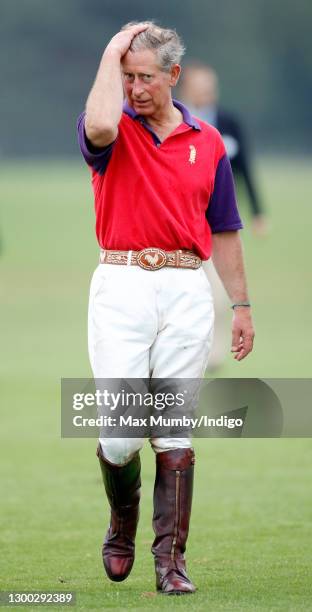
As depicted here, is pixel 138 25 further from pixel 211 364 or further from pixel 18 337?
pixel 18 337

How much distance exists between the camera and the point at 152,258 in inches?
244

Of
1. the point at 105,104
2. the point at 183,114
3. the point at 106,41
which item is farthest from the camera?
the point at 106,41

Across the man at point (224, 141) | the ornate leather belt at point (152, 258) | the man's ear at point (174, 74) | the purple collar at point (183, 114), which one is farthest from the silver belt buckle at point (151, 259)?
the man at point (224, 141)

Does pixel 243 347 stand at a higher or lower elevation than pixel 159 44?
lower

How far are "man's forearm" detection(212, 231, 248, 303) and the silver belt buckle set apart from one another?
1.45 ft

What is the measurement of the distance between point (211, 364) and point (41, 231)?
2328 centimetres

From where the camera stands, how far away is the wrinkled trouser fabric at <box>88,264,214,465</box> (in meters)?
6.16

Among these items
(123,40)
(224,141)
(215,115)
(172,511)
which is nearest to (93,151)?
(123,40)

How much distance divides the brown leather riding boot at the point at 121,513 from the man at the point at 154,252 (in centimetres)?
2

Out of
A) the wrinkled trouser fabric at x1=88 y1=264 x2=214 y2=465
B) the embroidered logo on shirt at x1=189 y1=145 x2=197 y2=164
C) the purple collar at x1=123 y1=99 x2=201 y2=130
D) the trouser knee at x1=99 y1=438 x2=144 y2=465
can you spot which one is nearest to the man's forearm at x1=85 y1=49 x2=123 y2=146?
the purple collar at x1=123 y1=99 x2=201 y2=130

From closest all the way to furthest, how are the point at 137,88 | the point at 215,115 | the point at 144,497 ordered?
the point at 137,88
the point at 144,497
the point at 215,115

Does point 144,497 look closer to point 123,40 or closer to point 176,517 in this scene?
point 176,517

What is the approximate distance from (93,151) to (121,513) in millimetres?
1546

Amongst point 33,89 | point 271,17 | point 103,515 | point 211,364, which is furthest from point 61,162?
point 103,515
